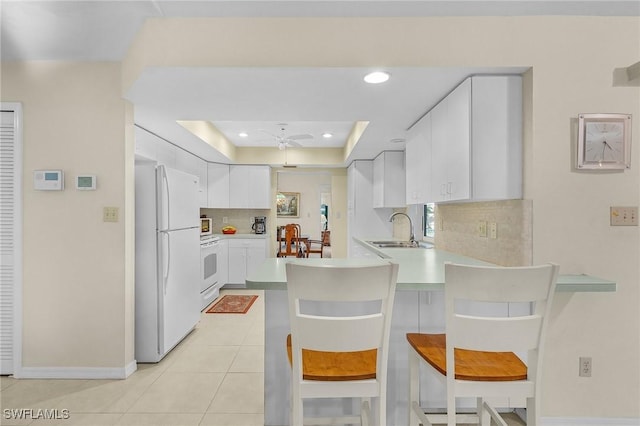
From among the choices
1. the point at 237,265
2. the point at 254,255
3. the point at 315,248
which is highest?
the point at 254,255

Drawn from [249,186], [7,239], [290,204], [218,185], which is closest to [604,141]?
[7,239]

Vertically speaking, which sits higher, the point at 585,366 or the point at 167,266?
the point at 167,266

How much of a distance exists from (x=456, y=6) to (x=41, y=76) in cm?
296

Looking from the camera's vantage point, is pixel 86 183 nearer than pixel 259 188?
Yes

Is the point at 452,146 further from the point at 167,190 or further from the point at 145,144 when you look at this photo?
the point at 145,144

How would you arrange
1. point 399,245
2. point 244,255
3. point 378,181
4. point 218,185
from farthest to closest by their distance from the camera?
point 218,185, point 244,255, point 378,181, point 399,245

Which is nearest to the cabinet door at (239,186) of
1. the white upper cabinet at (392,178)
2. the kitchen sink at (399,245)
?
the white upper cabinet at (392,178)

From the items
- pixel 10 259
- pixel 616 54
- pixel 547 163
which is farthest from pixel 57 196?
pixel 616 54

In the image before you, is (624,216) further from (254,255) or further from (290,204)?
(290,204)

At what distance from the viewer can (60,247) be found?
8.45ft

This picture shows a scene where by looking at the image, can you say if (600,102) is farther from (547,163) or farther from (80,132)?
(80,132)

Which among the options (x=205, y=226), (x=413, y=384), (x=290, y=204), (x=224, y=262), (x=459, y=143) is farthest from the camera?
(x=290, y=204)

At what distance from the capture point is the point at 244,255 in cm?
571

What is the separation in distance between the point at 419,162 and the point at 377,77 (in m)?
1.10
